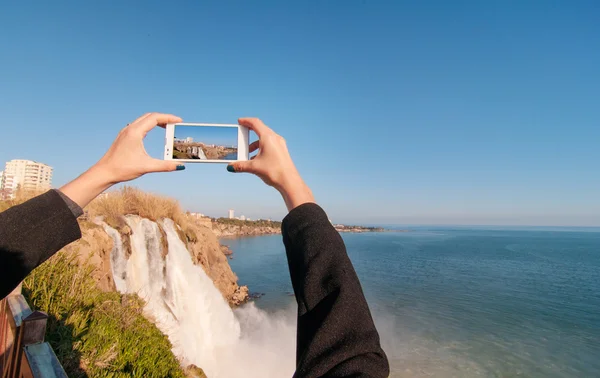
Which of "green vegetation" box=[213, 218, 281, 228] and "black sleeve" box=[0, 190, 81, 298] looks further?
"green vegetation" box=[213, 218, 281, 228]

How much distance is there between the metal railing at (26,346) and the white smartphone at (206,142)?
5.84ft

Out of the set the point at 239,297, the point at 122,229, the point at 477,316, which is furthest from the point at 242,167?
the point at 477,316

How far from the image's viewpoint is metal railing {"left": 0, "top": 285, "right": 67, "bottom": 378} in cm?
217

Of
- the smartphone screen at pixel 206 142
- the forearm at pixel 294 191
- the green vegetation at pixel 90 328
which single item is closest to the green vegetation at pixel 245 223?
the green vegetation at pixel 90 328

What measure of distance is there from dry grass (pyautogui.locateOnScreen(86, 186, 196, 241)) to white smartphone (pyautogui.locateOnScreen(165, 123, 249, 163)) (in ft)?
25.6

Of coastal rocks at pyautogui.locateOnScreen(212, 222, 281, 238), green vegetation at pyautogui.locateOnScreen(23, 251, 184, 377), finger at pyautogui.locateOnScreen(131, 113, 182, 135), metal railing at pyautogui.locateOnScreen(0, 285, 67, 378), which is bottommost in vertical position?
coastal rocks at pyautogui.locateOnScreen(212, 222, 281, 238)

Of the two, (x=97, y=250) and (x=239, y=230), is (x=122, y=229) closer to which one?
(x=97, y=250)

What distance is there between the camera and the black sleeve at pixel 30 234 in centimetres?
97

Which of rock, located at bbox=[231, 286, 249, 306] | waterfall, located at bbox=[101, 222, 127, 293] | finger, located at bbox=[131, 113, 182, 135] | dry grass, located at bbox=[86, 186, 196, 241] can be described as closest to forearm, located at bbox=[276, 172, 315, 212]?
finger, located at bbox=[131, 113, 182, 135]

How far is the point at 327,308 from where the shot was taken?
2.97 ft

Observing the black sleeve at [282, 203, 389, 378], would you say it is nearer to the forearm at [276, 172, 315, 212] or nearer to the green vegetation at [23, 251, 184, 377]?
the forearm at [276, 172, 315, 212]

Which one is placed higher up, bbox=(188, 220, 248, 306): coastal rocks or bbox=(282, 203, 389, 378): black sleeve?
bbox=(282, 203, 389, 378): black sleeve

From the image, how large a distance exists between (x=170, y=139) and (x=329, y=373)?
4.70 ft

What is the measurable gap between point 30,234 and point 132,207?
10.3 meters
